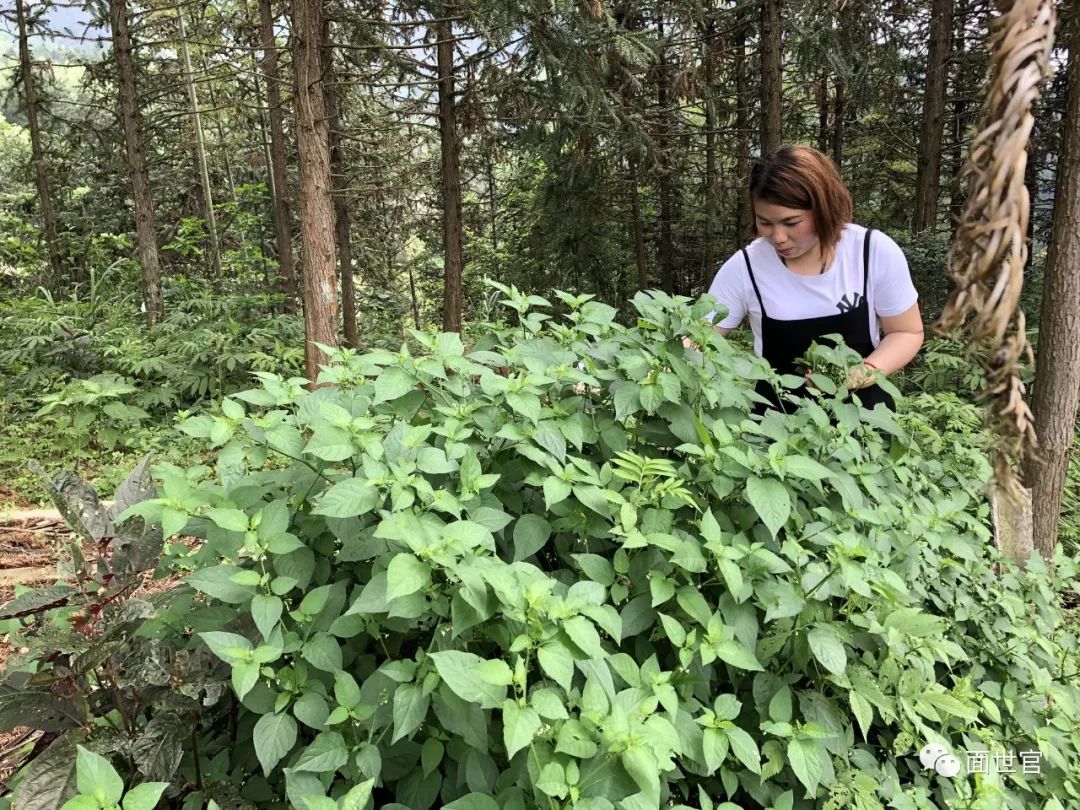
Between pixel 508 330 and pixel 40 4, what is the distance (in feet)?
49.4

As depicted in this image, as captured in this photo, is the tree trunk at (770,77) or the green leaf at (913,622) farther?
the tree trunk at (770,77)

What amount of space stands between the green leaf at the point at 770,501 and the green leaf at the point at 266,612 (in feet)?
3.64

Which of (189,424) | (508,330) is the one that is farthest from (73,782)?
(508,330)

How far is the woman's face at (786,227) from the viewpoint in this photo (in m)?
2.34

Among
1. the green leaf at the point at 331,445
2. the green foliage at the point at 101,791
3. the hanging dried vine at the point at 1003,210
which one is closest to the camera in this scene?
the hanging dried vine at the point at 1003,210

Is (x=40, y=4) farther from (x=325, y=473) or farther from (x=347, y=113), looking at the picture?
(x=325, y=473)

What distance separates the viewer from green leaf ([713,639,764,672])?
1.41m

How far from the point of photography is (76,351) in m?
8.56

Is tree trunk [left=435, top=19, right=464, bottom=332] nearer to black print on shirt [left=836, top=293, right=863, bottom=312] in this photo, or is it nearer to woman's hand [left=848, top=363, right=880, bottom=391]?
black print on shirt [left=836, top=293, right=863, bottom=312]

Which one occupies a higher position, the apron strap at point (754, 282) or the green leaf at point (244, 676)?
the apron strap at point (754, 282)

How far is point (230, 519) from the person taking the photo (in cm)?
133

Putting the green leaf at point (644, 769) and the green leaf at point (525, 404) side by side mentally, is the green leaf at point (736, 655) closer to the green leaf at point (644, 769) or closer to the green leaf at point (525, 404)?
the green leaf at point (644, 769)

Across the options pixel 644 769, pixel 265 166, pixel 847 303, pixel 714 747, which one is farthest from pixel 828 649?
pixel 265 166

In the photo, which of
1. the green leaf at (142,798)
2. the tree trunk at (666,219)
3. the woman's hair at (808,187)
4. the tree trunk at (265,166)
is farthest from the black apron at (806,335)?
the tree trunk at (265,166)
